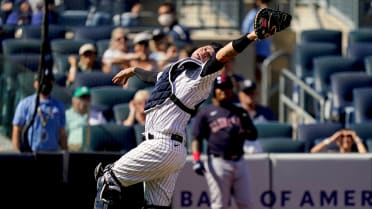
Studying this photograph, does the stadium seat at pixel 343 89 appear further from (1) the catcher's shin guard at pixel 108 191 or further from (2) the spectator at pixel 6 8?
(1) the catcher's shin guard at pixel 108 191

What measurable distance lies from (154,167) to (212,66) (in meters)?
1.03

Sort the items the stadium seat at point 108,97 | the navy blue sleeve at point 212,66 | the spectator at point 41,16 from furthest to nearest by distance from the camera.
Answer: the spectator at point 41,16
the stadium seat at point 108,97
the navy blue sleeve at point 212,66

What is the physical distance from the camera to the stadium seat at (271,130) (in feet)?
45.6

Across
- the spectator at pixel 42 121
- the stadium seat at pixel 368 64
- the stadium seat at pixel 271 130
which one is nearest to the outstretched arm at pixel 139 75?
the spectator at pixel 42 121

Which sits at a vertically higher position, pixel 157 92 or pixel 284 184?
pixel 157 92

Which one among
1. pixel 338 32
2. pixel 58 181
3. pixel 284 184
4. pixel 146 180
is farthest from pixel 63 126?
pixel 338 32

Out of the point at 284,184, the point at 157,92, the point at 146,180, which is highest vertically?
the point at 157,92

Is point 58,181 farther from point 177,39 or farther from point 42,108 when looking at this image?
point 177,39

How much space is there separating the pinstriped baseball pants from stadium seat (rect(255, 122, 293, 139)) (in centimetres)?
397

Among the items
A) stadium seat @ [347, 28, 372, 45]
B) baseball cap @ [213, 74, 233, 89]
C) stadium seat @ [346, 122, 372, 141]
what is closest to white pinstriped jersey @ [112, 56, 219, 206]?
baseball cap @ [213, 74, 233, 89]

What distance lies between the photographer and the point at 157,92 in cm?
973

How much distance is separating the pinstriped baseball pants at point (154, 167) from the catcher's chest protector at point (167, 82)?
1.01ft

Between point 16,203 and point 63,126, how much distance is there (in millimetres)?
1790

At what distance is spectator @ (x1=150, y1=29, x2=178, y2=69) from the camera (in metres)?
15.6
